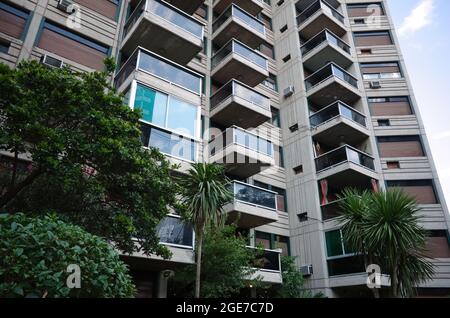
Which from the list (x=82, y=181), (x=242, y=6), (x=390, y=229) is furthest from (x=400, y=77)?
(x=82, y=181)

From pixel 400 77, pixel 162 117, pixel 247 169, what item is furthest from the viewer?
pixel 400 77

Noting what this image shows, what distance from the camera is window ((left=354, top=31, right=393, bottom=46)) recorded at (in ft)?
85.6

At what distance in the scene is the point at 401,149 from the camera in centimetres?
2216

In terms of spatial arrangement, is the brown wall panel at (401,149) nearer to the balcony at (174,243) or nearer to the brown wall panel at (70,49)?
the balcony at (174,243)

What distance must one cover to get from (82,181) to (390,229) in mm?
10210

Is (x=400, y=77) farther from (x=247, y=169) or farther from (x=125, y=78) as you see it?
(x=125, y=78)

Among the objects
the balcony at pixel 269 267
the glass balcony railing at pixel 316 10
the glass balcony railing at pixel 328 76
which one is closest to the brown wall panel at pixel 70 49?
the balcony at pixel 269 267

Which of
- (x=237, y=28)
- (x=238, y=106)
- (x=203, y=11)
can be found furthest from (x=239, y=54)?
(x=203, y=11)

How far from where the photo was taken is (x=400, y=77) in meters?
24.5

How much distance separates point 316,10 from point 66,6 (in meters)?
18.4

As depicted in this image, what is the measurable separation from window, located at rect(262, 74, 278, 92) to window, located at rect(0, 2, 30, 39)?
51.7 feet

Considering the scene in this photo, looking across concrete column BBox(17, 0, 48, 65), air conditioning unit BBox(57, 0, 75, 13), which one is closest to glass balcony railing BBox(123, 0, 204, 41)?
air conditioning unit BBox(57, 0, 75, 13)

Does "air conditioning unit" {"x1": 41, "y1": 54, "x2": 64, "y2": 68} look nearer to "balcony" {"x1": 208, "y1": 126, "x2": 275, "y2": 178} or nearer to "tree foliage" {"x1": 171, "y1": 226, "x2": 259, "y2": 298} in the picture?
"balcony" {"x1": 208, "y1": 126, "x2": 275, "y2": 178}

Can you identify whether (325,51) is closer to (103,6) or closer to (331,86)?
(331,86)
